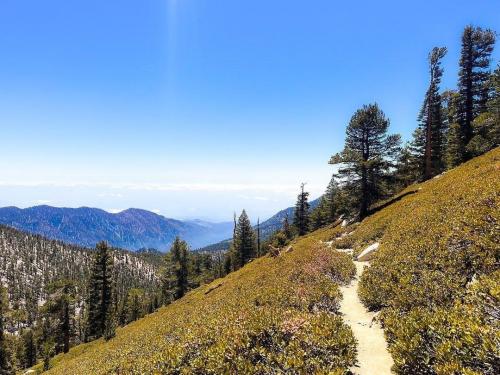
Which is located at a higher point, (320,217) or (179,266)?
(320,217)

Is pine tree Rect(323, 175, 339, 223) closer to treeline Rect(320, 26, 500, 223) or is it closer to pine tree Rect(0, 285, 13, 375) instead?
treeline Rect(320, 26, 500, 223)

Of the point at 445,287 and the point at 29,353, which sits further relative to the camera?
the point at 29,353

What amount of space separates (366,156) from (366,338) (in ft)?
115

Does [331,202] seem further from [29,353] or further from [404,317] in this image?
[29,353]

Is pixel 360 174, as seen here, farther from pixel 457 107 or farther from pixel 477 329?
pixel 477 329

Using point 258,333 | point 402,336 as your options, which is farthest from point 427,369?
point 258,333

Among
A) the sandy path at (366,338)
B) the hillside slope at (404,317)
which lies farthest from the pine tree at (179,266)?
the sandy path at (366,338)

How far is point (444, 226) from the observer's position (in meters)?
15.6

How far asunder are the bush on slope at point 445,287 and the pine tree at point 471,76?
28.2 m

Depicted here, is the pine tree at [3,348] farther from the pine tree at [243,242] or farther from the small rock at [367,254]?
the pine tree at [243,242]

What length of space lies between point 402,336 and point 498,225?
7171 mm

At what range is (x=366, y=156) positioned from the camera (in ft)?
139

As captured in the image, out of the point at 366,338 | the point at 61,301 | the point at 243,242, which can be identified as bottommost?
the point at 61,301

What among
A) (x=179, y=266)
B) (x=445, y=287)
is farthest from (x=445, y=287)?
(x=179, y=266)
